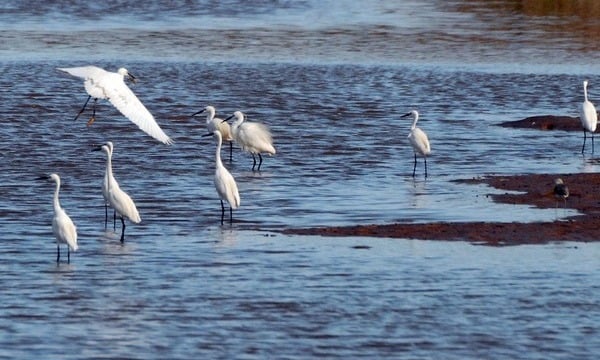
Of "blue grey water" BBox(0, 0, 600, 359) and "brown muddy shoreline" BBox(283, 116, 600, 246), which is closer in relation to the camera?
"blue grey water" BBox(0, 0, 600, 359)

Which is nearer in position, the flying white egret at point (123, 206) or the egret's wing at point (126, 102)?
the flying white egret at point (123, 206)

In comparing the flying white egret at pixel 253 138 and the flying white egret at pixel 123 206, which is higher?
the flying white egret at pixel 123 206

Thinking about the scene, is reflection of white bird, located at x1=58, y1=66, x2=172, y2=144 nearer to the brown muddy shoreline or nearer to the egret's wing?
the egret's wing

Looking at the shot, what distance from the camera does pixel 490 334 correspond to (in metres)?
12.3

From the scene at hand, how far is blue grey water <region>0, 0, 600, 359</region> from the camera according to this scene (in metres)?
12.4

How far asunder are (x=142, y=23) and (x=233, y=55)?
7707mm

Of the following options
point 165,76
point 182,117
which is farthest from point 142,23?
point 182,117

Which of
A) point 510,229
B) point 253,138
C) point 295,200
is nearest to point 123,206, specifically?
point 295,200

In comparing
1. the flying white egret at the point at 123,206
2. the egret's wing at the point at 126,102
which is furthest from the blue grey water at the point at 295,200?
the egret's wing at the point at 126,102

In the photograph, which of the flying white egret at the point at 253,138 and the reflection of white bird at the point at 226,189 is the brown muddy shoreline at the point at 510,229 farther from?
the flying white egret at the point at 253,138

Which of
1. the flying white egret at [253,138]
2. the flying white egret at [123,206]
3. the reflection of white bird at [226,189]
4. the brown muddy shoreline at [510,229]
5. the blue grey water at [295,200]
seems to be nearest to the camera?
the blue grey water at [295,200]

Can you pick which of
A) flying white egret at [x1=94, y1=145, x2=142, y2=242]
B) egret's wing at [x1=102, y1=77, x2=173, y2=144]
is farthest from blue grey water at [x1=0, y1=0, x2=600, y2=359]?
egret's wing at [x1=102, y1=77, x2=173, y2=144]

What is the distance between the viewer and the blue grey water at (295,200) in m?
12.4

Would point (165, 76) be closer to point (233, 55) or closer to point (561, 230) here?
point (233, 55)
